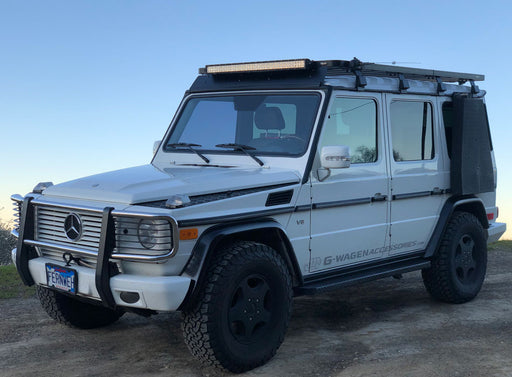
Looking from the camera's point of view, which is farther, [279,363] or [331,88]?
[331,88]

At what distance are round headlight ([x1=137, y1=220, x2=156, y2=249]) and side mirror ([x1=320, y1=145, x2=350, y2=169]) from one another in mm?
1676

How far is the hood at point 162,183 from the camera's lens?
5254 mm

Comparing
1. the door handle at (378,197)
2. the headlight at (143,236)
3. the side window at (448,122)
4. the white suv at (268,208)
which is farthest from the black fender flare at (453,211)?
the headlight at (143,236)

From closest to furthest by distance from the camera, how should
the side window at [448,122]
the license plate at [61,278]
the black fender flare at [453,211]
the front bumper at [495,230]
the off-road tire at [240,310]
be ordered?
1. the off-road tire at [240,310]
2. the license plate at [61,278]
3. the black fender flare at [453,211]
4. the side window at [448,122]
5. the front bumper at [495,230]

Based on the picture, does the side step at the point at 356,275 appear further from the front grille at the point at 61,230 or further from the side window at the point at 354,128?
the front grille at the point at 61,230

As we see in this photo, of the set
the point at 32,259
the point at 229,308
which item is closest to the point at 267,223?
the point at 229,308

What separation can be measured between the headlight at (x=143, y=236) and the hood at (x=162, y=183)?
0.18 meters

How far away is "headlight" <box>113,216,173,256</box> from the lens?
4.93m

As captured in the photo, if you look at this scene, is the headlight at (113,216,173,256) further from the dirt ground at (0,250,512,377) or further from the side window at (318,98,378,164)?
the side window at (318,98,378,164)

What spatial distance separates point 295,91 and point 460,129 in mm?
2458

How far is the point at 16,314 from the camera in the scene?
7.53m

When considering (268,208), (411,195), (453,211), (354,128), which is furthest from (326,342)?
(453,211)

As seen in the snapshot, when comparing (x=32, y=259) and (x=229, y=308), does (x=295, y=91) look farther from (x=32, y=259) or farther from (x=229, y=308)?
(x=32, y=259)

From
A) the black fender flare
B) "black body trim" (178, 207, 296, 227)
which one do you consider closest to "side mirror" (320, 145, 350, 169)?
"black body trim" (178, 207, 296, 227)
